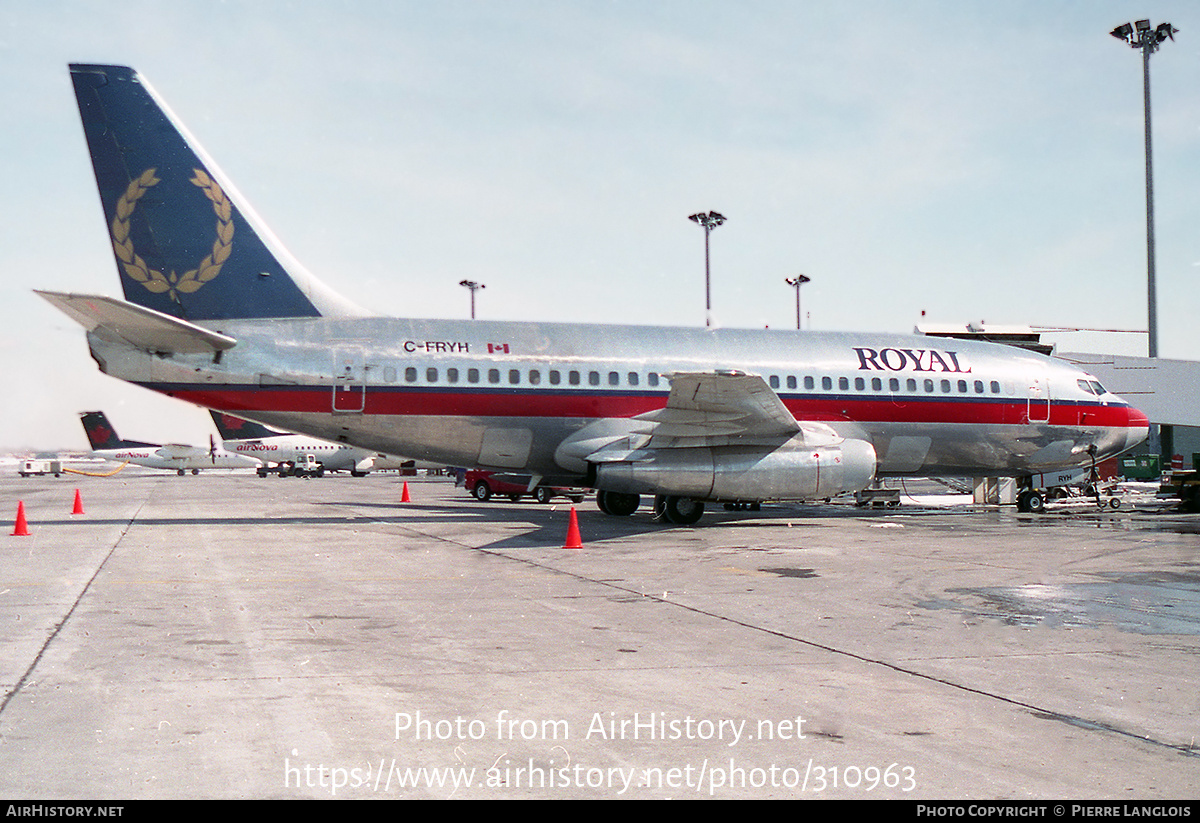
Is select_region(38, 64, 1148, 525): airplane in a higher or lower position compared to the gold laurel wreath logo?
lower

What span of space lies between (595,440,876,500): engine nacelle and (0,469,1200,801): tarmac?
4.59 metres

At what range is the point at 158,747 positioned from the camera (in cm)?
465

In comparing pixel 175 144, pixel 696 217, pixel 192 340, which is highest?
pixel 696 217

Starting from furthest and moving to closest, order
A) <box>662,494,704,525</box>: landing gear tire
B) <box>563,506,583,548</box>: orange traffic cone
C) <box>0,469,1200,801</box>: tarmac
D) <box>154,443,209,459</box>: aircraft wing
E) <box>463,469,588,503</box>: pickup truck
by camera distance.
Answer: <box>154,443,209,459</box>: aircraft wing, <box>463,469,588,503</box>: pickup truck, <box>662,494,704,525</box>: landing gear tire, <box>563,506,583,548</box>: orange traffic cone, <box>0,469,1200,801</box>: tarmac

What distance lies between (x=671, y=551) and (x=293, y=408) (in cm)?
864

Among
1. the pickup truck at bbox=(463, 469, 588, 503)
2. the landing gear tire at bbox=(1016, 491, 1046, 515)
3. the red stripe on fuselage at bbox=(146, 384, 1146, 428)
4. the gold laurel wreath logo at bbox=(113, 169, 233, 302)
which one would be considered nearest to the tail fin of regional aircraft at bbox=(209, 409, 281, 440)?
the pickup truck at bbox=(463, 469, 588, 503)

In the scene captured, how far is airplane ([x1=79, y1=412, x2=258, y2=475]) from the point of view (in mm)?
75500

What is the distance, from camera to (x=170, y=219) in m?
18.8

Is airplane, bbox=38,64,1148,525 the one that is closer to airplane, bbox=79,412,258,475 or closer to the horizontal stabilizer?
the horizontal stabilizer

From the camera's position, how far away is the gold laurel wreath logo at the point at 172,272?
18562 millimetres

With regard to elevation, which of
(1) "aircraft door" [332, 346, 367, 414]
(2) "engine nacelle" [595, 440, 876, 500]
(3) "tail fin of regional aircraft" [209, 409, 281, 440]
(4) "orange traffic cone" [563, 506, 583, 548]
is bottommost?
(4) "orange traffic cone" [563, 506, 583, 548]

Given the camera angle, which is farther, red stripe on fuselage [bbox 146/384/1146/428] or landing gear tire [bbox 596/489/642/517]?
landing gear tire [bbox 596/489/642/517]

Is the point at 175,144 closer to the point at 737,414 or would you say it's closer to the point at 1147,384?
the point at 737,414

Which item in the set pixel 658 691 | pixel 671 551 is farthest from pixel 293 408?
pixel 658 691
